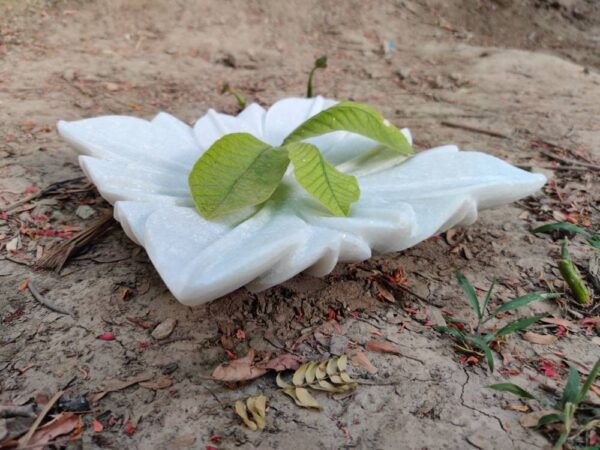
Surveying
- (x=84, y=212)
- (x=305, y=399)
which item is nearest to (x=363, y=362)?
(x=305, y=399)

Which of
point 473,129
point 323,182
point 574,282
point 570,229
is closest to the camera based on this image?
point 323,182

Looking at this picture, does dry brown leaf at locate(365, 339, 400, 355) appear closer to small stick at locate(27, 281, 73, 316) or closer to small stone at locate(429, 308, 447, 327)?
small stone at locate(429, 308, 447, 327)

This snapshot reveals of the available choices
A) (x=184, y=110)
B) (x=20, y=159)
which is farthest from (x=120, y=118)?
(x=184, y=110)

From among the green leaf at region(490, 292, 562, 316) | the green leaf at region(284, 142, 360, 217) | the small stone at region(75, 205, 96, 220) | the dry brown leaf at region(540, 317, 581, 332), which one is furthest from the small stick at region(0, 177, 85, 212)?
the dry brown leaf at region(540, 317, 581, 332)

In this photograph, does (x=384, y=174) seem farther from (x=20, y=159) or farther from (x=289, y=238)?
(x=20, y=159)

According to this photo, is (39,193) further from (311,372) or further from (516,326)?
(516,326)

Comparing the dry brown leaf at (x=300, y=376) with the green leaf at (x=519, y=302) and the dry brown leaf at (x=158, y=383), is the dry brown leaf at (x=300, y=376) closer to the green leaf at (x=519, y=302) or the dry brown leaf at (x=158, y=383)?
the dry brown leaf at (x=158, y=383)

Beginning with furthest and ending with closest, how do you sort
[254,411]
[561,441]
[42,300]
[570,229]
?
[570,229] → [42,300] → [254,411] → [561,441]
